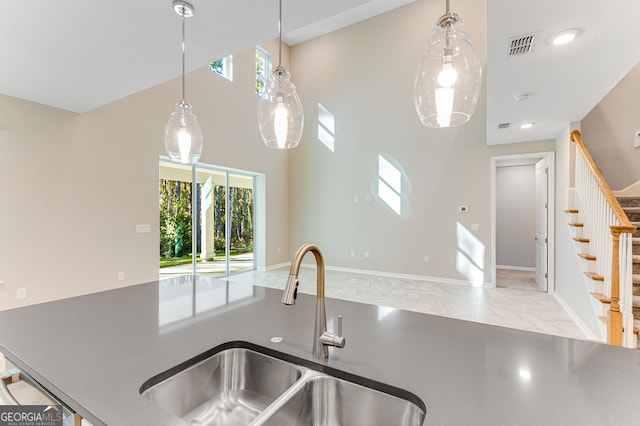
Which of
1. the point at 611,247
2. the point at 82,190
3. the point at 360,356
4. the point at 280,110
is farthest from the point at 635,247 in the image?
the point at 82,190

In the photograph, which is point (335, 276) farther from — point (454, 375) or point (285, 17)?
point (454, 375)

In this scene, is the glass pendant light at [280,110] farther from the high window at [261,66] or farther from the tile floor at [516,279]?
the high window at [261,66]

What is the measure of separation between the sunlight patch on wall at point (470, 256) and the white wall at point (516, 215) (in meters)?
2.30

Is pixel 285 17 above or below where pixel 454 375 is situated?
above

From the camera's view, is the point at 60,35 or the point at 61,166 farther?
the point at 61,166

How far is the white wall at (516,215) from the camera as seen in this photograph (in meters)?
6.95

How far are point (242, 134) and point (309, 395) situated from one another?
6131mm

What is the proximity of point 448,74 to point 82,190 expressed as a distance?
4650 mm

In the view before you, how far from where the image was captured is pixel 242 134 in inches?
249

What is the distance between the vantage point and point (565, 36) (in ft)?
7.02

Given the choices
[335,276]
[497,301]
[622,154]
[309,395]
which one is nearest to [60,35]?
[309,395]

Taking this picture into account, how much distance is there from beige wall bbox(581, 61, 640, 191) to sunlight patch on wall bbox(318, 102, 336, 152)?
15.7ft

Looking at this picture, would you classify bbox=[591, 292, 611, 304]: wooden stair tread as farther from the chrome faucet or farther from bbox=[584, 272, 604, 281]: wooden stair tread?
the chrome faucet

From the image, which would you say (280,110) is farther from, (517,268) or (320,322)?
(517,268)
